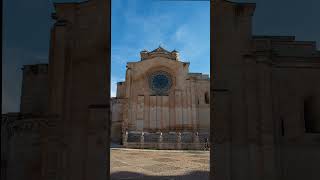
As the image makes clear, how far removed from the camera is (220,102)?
9727 mm

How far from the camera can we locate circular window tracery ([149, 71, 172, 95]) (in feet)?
161

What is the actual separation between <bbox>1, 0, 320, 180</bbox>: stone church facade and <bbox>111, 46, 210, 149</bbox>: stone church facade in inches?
1374

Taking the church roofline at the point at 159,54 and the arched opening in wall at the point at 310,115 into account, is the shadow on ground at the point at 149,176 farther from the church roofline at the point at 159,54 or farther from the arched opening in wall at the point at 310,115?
the church roofline at the point at 159,54

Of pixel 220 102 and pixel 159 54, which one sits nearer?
pixel 220 102

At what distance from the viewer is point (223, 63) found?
32.5 feet

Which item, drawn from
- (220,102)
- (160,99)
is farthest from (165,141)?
(220,102)

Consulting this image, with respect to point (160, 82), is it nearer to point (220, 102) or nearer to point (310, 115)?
point (310, 115)

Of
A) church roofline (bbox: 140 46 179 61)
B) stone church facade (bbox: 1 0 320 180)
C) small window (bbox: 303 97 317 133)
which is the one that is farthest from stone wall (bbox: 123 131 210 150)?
stone church facade (bbox: 1 0 320 180)

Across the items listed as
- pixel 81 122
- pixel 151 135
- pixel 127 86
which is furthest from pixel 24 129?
pixel 127 86

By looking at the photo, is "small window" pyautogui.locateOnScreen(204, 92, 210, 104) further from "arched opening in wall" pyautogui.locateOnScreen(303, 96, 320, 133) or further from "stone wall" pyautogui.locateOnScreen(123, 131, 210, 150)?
"arched opening in wall" pyautogui.locateOnScreen(303, 96, 320, 133)

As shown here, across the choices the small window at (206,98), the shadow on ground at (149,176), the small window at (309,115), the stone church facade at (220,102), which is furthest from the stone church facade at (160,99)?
the stone church facade at (220,102)

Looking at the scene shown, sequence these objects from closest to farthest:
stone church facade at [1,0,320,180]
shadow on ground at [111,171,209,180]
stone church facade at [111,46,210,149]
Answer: stone church facade at [1,0,320,180], shadow on ground at [111,171,209,180], stone church facade at [111,46,210,149]

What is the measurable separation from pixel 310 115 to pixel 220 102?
8.70 feet

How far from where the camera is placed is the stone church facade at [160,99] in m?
46.7
